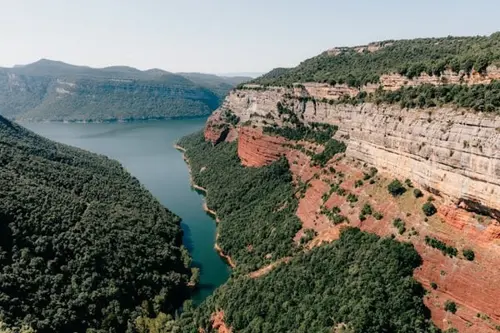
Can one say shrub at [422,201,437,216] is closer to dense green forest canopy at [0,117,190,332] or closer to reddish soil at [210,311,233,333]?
reddish soil at [210,311,233,333]

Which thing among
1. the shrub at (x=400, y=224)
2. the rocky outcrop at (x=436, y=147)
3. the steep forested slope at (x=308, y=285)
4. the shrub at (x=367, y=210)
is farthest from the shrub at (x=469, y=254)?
the shrub at (x=367, y=210)

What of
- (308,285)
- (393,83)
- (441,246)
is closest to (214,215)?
(308,285)

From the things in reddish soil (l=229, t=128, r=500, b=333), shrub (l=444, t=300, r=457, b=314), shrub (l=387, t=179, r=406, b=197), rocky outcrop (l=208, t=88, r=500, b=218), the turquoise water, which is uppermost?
rocky outcrop (l=208, t=88, r=500, b=218)

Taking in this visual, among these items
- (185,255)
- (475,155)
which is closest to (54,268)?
(185,255)

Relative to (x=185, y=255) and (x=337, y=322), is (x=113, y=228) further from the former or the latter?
(x=337, y=322)

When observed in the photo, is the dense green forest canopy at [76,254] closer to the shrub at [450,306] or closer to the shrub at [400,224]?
the shrub at [400,224]

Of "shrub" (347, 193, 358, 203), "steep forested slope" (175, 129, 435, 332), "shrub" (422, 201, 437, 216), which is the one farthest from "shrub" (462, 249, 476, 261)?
"shrub" (347, 193, 358, 203)

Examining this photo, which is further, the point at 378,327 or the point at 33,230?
the point at 33,230
